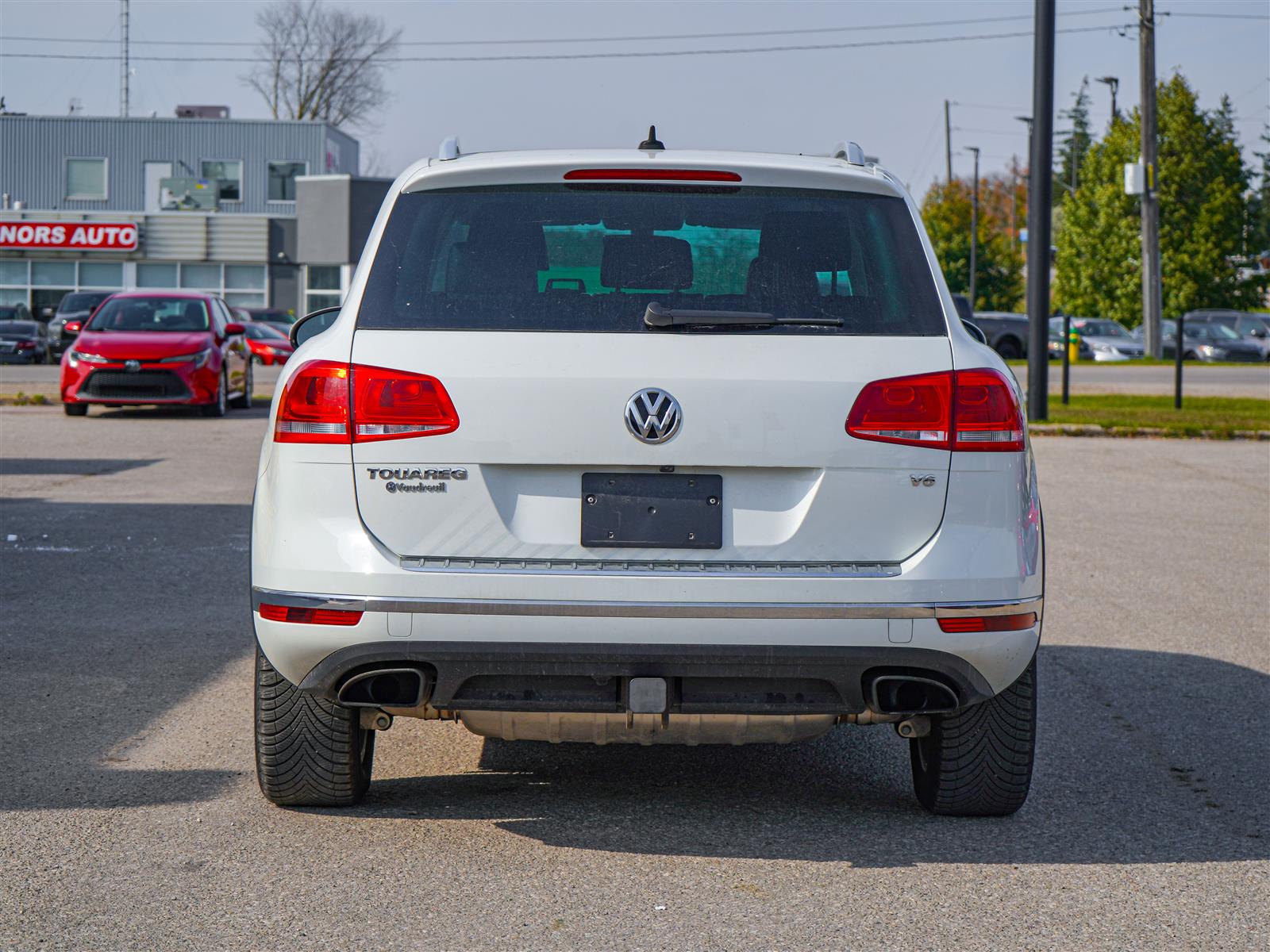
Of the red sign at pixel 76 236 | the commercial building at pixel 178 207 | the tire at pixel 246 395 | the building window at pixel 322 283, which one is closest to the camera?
the tire at pixel 246 395

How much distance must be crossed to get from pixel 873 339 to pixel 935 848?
1.37 meters

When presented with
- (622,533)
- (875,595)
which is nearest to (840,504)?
(875,595)

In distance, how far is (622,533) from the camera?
156 inches

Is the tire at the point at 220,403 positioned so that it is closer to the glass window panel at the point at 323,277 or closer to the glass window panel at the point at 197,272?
the glass window panel at the point at 323,277

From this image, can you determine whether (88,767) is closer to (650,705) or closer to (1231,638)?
(650,705)

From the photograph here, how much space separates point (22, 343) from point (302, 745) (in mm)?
36569

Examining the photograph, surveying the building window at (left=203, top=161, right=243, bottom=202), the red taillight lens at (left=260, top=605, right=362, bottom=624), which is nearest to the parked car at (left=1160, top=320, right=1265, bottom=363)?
the building window at (left=203, top=161, right=243, bottom=202)

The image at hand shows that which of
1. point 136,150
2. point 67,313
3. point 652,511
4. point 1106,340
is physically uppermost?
point 136,150

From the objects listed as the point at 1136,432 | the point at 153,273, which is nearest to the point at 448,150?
the point at 1136,432

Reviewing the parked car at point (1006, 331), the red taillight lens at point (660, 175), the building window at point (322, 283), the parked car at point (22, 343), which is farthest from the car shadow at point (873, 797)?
the building window at point (322, 283)

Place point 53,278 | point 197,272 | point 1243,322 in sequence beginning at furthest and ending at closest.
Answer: point 197,272
point 53,278
point 1243,322

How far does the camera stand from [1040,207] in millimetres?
19703

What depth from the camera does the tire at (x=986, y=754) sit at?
174 inches

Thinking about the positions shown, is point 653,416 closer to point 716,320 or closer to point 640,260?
point 716,320
